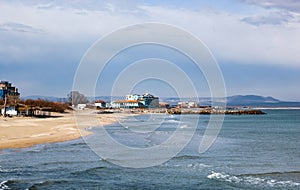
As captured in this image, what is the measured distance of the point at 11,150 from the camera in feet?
79.9

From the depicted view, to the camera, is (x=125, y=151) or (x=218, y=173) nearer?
(x=218, y=173)

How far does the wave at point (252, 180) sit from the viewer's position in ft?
53.1

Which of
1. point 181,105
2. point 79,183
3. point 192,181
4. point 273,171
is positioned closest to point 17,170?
point 79,183

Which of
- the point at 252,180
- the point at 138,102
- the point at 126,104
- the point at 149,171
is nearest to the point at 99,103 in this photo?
the point at 126,104

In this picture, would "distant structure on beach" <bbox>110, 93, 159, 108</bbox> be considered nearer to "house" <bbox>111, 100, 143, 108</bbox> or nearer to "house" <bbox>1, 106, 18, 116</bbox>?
"house" <bbox>111, 100, 143, 108</bbox>

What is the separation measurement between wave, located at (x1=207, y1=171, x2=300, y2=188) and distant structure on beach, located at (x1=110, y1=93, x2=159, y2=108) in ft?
508

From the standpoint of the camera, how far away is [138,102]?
176125 mm

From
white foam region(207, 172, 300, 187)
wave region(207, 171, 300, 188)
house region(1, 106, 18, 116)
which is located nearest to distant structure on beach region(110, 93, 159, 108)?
house region(1, 106, 18, 116)

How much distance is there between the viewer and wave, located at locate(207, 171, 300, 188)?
1619 cm

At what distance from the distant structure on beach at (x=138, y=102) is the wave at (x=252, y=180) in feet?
508

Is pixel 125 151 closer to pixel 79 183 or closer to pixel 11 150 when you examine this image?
pixel 11 150

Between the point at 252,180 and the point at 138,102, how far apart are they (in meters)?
159

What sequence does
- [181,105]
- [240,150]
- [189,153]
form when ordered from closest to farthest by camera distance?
[189,153]
[240,150]
[181,105]

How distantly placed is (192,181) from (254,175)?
3.20 meters
